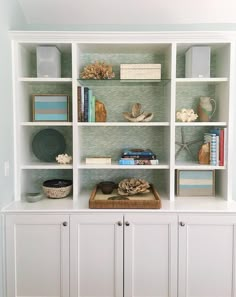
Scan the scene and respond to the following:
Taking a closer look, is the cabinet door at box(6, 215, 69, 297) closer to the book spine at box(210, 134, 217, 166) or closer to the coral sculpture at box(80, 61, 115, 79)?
the coral sculpture at box(80, 61, 115, 79)

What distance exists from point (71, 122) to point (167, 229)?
1.08m

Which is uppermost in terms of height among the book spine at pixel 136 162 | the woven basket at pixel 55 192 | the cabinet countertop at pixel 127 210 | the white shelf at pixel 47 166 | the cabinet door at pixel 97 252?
the book spine at pixel 136 162

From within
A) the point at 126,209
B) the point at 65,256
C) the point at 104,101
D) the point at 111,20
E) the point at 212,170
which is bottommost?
the point at 65,256

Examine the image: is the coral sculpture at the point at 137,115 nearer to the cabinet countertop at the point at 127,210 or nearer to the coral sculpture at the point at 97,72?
the coral sculpture at the point at 97,72

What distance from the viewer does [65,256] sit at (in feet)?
6.76

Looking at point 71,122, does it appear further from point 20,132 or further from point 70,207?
point 70,207

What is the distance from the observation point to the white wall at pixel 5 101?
205cm

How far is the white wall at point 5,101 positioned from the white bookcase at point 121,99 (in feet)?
0.26

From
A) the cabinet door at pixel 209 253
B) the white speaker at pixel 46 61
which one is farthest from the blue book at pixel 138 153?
the white speaker at pixel 46 61

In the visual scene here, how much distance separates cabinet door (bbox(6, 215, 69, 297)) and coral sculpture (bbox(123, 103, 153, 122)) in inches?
36.1

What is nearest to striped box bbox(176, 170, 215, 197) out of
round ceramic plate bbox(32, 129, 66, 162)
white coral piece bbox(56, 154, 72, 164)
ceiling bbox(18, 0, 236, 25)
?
white coral piece bbox(56, 154, 72, 164)

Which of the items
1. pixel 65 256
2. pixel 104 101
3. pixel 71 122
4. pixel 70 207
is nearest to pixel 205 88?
pixel 104 101

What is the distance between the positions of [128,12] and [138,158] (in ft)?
4.01

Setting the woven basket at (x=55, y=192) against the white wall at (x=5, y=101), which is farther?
the woven basket at (x=55, y=192)
